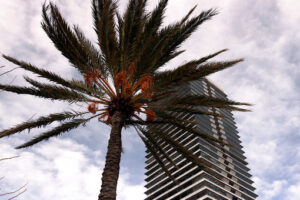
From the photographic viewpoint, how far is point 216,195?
3036 inches

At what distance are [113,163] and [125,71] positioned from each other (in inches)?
99.2

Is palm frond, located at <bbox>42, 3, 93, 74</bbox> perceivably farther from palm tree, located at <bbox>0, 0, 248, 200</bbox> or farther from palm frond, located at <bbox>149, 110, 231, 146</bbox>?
palm frond, located at <bbox>149, 110, 231, 146</bbox>

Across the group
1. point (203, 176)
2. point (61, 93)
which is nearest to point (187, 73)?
point (61, 93)

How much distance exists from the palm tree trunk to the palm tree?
0.03m

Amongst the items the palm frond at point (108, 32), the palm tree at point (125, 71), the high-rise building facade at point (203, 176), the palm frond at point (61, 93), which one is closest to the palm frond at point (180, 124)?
the palm tree at point (125, 71)

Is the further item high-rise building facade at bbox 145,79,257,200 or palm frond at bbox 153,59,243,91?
high-rise building facade at bbox 145,79,257,200

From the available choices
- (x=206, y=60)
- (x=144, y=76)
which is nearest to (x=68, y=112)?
(x=144, y=76)

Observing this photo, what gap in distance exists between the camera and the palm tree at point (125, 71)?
676 centimetres

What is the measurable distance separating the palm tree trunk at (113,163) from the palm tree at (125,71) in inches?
1.2

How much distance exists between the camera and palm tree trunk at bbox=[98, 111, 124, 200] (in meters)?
5.47

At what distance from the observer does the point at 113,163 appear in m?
6.04

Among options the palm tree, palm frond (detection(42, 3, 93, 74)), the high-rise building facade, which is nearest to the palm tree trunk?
the palm tree

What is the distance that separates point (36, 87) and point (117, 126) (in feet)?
10.6

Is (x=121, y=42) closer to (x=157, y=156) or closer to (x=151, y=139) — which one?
(x=151, y=139)
